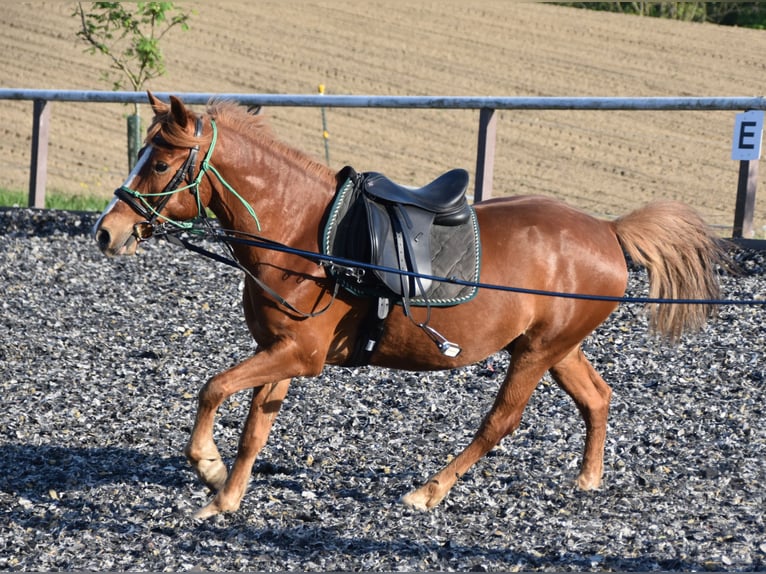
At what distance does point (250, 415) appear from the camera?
515 centimetres

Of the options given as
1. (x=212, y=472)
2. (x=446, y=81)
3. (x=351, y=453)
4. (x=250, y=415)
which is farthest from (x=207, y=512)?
(x=446, y=81)

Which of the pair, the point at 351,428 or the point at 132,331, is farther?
the point at 132,331

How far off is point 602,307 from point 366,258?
135 centimetres

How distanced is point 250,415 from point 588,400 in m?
1.80

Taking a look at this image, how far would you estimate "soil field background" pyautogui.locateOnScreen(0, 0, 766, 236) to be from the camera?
17.9 meters

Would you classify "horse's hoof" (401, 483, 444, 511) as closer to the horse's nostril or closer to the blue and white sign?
the horse's nostril

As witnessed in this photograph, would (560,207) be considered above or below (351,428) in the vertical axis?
above

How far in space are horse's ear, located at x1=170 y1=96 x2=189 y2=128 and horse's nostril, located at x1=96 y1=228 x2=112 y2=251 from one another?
0.57 m

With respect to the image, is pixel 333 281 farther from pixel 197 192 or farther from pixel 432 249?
pixel 197 192

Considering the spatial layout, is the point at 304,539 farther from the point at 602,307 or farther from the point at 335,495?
the point at 602,307

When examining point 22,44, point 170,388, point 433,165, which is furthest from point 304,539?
point 22,44

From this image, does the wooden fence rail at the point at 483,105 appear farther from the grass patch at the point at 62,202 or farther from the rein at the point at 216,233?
the rein at the point at 216,233

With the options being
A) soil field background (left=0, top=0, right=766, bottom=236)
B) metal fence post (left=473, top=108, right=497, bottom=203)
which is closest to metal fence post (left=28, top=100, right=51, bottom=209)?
metal fence post (left=473, top=108, right=497, bottom=203)

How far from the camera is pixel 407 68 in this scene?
24.6m
